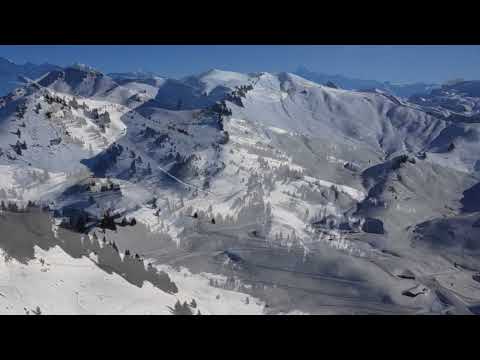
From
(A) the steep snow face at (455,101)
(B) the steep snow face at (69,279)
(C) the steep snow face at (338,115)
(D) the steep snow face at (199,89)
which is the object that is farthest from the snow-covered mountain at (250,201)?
(A) the steep snow face at (455,101)

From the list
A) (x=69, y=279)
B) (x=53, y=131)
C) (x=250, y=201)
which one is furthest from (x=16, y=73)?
(x=69, y=279)

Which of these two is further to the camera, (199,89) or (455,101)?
(455,101)

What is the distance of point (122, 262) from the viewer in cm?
2164

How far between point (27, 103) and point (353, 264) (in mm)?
54250

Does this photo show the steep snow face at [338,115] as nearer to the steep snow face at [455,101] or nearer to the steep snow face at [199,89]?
the steep snow face at [455,101]

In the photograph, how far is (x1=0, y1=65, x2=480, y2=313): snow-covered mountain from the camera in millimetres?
32469

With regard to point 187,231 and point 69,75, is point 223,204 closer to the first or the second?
point 187,231

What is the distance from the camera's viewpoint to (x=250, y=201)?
50.4 m

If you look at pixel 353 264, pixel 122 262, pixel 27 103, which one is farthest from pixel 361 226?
pixel 27 103

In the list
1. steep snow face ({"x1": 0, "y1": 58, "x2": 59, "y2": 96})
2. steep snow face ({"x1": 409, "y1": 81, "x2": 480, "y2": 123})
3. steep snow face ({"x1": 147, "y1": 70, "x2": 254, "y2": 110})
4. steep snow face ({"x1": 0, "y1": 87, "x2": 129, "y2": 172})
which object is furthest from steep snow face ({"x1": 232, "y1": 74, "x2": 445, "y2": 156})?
steep snow face ({"x1": 0, "y1": 58, "x2": 59, "y2": 96})

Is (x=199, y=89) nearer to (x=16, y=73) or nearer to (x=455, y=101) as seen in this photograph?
(x=16, y=73)

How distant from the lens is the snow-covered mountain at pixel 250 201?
107 ft

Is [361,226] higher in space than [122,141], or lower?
lower

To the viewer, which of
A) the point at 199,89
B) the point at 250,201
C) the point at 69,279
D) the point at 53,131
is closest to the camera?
the point at 69,279
